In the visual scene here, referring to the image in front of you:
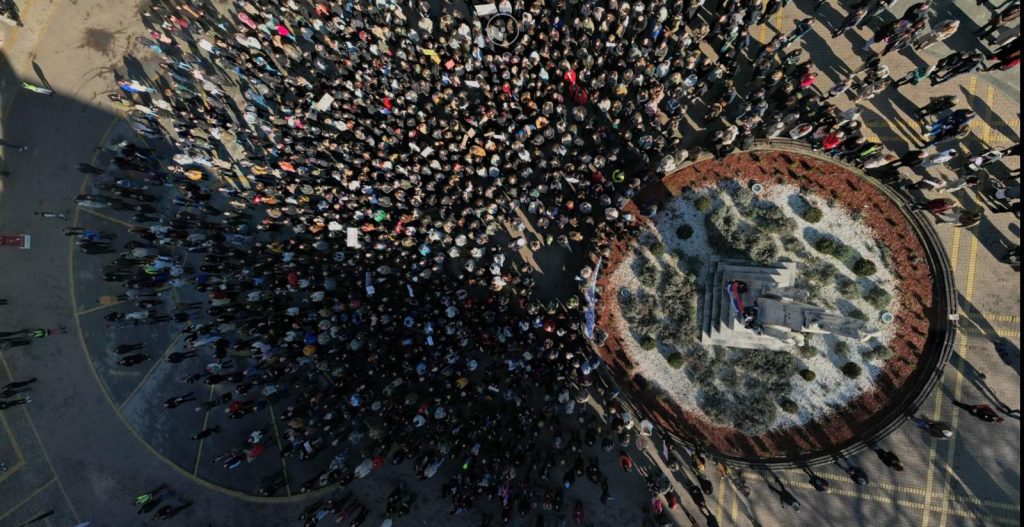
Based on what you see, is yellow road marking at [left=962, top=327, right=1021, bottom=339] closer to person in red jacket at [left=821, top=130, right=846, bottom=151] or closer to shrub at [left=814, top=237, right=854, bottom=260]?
shrub at [left=814, top=237, right=854, bottom=260]

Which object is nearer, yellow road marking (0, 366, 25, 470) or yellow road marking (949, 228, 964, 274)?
yellow road marking (949, 228, 964, 274)

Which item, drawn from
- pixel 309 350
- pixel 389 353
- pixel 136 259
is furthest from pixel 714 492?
pixel 136 259

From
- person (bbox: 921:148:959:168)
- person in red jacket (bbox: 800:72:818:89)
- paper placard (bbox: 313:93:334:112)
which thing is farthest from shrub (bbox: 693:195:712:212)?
paper placard (bbox: 313:93:334:112)

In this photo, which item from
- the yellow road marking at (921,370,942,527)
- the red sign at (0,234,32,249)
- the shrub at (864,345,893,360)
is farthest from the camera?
the red sign at (0,234,32,249)

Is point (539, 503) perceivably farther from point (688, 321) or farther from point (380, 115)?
point (380, 115)

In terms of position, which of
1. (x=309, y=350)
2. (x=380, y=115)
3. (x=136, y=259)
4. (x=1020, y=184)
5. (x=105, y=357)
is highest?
(x=1020, y=184)
